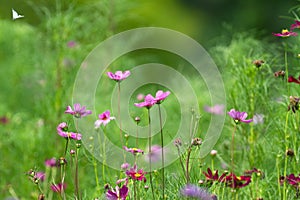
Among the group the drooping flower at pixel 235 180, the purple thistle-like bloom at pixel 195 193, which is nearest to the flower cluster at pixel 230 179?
the drooping flower at pixel 235 180

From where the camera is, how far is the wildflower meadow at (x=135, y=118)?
1.62 meters

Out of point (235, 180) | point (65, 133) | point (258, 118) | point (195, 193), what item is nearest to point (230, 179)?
point (235, 180)

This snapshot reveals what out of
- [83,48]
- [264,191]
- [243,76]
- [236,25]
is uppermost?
[236,25]

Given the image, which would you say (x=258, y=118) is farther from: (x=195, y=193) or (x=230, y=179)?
(x=195, y=193)

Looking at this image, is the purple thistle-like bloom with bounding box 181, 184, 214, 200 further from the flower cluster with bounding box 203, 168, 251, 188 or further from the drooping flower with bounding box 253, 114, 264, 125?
the drooping flower with bounding box 253, 114, 264, 125

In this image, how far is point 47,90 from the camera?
10.2 feet

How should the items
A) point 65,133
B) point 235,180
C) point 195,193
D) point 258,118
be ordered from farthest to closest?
point 258,118, point 235,180, point 65,133, point 195,193

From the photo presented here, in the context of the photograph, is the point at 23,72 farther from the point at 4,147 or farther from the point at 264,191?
the point at 264,191

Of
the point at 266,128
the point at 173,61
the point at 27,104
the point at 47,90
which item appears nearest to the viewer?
the point at 266,128

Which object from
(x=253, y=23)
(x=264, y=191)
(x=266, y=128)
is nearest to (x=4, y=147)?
(x=266, y=128)

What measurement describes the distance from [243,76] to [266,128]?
0.23 m

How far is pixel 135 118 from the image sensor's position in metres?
1.57

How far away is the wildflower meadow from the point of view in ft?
5.30

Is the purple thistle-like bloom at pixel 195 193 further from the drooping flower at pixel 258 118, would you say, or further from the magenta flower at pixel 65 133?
the drooping flower at pixel 258 118
